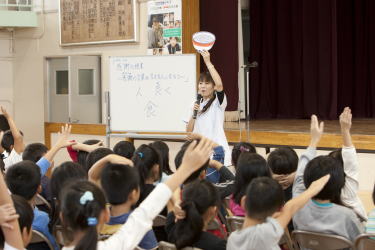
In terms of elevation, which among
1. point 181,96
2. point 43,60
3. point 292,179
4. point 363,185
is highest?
point 43,60

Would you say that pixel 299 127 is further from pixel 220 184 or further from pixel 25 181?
pixel 25 181

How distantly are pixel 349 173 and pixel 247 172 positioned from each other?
1.71 feet

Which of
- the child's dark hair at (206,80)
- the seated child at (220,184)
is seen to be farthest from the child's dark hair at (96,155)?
the child's dark hair at (206,80)

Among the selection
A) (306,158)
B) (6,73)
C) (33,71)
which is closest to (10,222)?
(306,158)

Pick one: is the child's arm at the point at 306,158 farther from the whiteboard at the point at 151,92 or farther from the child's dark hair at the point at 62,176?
the whiteboard at the point at 151,92

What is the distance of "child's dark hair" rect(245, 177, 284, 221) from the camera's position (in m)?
2.17

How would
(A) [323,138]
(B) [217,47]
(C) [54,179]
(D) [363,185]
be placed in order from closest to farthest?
(C) [54,179]
(D) [363,185]
(A) [323,138]
(B) [217,47]

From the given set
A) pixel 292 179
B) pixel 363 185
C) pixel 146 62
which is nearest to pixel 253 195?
pixel 292 179

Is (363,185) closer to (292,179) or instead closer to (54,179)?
(292,179)

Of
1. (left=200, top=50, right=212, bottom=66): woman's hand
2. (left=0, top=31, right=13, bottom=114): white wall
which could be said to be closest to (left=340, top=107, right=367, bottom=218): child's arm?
(left=200, top=50, right=212, bottom=66): woman's hand

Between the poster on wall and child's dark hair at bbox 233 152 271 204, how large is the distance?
4.94 meters

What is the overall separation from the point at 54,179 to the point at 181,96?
11.2ft

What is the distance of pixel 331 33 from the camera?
9.38 metres

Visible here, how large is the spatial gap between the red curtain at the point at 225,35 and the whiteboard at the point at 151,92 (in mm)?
2308
